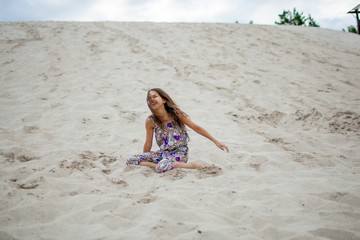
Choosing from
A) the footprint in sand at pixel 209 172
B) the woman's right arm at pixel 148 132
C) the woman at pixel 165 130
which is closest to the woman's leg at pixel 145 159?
the woman at pixel 165 130

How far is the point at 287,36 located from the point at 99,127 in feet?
28.0

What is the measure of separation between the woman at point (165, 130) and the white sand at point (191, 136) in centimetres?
19

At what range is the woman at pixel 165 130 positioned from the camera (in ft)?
8.72

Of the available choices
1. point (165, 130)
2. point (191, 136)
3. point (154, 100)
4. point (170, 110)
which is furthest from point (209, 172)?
point (191, 136)

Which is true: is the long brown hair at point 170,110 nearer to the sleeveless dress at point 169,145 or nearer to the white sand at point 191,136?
the sleeveless dress at point 169,145

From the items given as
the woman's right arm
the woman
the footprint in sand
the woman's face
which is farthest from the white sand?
the woman's face

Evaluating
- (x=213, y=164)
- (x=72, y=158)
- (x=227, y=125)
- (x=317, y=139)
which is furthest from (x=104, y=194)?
(x=317, y=139)

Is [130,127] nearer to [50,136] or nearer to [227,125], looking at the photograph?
[50,136]

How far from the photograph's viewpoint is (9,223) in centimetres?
155

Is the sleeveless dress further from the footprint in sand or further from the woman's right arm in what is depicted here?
the footprint in sand

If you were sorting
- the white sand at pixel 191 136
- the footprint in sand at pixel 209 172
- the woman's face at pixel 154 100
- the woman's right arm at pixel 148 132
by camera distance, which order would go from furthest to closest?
the woman's right arm at pixel 148 132 < the woman's face at pixel 154 100 < the footprint in sand at pixel 209 172 < the white sand at pixel 191 136

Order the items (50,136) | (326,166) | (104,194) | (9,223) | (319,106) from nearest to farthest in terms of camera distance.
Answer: (9,223) → (104,194) → (326,166) → (50,136) → (319,106)

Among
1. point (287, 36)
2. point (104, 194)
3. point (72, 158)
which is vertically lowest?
point (104, 194)

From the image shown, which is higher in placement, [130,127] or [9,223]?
[130,127]
